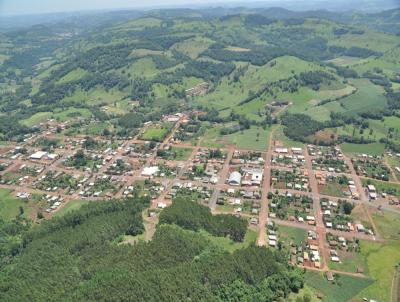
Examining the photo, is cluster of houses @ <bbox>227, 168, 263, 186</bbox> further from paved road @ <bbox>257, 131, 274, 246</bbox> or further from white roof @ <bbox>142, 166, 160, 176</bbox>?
white roof @ <bbox>142, 166, 160, 176</bbox>

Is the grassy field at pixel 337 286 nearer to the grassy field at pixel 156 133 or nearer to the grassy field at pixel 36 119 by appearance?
the grassy field at pixel 156 133

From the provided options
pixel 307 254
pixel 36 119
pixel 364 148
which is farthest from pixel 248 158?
pixel 36 119

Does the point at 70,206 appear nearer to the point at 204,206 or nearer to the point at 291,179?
the point at 204,206

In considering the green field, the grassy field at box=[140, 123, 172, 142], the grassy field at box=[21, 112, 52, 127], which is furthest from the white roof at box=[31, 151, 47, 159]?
the green field

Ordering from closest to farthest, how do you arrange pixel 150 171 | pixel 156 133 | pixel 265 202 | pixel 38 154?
pixel 265 202, pixel 150 171, pixel 38 154, pixel 156 133

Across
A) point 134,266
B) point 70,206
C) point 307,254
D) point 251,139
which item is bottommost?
point 251,139
